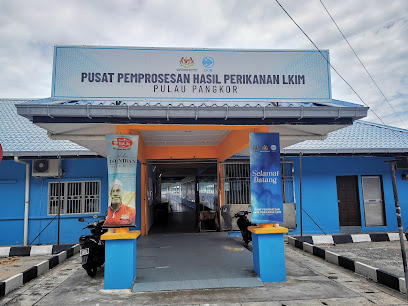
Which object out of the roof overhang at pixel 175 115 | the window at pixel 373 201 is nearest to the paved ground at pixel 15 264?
the roof overhang at pixel 175 115

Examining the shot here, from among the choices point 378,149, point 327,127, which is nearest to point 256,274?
point 327,127

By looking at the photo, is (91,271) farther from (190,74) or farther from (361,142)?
(361,142)

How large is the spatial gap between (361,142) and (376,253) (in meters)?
4.39

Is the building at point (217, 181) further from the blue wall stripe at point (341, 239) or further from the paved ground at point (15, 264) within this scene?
the paved ground at point (15, 264)

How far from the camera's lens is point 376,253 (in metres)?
7.09

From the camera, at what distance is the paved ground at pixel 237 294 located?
13.3ft

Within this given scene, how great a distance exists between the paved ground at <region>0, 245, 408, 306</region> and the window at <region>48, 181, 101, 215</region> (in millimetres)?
4087

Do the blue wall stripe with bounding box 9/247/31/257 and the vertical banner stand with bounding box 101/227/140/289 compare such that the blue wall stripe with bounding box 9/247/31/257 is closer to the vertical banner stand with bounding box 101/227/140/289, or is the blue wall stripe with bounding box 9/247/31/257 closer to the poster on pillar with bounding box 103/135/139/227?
the vertical banner stand with bounding box 101/227/140/289

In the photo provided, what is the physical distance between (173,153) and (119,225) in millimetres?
5181

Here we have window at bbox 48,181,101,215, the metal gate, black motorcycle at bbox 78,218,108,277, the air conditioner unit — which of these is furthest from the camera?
the metal gate

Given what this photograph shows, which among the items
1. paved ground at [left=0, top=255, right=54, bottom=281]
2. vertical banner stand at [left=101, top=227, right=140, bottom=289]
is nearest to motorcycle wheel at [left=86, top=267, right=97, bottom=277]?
vertical banner stand at [left=101, top=227, right=140, bottom=289]

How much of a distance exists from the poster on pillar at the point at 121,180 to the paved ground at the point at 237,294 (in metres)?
1.08

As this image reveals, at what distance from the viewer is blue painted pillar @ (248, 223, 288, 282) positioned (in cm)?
481

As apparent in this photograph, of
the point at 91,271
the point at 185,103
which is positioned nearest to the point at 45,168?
the point at 91,271
